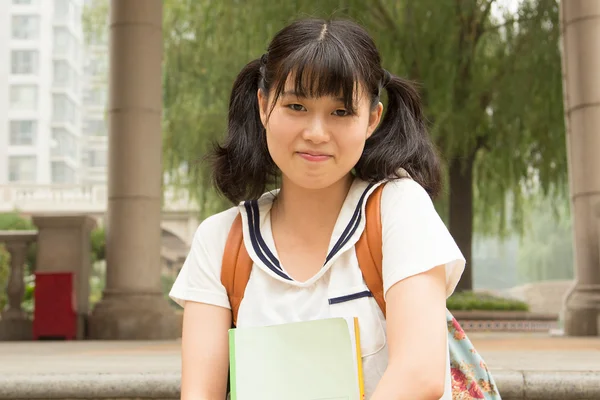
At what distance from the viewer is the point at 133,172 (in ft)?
30.8

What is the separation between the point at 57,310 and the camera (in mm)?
9352

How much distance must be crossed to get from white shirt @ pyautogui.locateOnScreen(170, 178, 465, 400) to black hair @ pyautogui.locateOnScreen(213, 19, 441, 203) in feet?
0.33

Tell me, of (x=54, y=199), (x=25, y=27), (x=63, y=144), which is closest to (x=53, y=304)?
(x=54, y=199)

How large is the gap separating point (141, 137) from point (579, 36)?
4.60 m

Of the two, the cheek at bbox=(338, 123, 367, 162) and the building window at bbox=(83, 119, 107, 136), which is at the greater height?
the building window at bbox=(83, 119, 107, 136)

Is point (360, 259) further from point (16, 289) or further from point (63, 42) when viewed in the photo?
point (63, 42)

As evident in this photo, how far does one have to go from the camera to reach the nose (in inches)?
71.7

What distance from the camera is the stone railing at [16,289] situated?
948 centimetres

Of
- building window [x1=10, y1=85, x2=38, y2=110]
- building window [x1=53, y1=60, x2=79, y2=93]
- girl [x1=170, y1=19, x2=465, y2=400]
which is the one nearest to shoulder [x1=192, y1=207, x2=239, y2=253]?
girl [x1=170, y1=19, x2=465, y2=400]

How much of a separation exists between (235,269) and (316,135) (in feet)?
1.11

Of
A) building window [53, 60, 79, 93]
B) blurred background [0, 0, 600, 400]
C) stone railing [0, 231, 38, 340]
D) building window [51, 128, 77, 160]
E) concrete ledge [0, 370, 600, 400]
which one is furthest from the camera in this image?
building window [53, 60, 79, 93]

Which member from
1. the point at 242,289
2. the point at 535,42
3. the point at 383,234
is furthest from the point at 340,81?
the point at 535,42

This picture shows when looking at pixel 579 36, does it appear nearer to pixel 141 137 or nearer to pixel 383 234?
pixel 141 137

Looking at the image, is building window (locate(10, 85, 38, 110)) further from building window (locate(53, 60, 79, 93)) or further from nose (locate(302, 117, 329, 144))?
nose (locate(302, 117, 329, 144))
